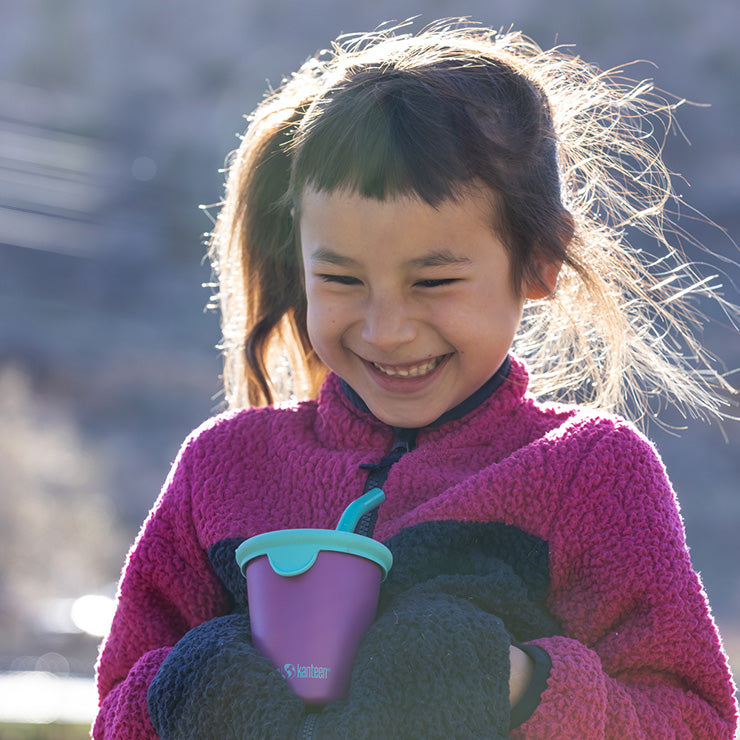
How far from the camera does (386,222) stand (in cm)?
112

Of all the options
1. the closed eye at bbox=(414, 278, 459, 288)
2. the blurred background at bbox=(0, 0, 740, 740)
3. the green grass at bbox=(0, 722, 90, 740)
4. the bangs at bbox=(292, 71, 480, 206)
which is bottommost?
the green grass at bbox=(0, 722, 90, 740)

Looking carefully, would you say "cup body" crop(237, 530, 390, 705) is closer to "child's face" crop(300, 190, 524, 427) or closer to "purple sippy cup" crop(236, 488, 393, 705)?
"purple sippy cup" crop(236, 488, 393, 705)

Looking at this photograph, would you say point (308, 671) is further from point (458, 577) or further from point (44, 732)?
point (44, 732)

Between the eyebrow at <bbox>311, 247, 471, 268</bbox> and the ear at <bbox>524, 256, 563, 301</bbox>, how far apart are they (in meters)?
0.14

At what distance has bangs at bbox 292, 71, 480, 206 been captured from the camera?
3.73 feet

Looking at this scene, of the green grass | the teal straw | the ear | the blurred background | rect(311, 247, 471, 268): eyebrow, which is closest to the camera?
the teal straw

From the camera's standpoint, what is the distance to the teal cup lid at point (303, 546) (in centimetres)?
91

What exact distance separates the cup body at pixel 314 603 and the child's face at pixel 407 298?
0.29m

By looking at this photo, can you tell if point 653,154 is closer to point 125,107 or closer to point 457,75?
point 457,75

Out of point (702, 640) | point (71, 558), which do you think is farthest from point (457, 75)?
point (71, 558)

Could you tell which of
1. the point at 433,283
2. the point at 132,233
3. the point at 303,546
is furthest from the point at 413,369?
the point at 132,233

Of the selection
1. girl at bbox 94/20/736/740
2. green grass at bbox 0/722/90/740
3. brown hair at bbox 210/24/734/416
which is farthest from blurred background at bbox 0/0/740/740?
girl at bbox 94/20/736/740

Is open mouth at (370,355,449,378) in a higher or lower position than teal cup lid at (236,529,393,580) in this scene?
higher

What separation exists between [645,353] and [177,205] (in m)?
15.6
